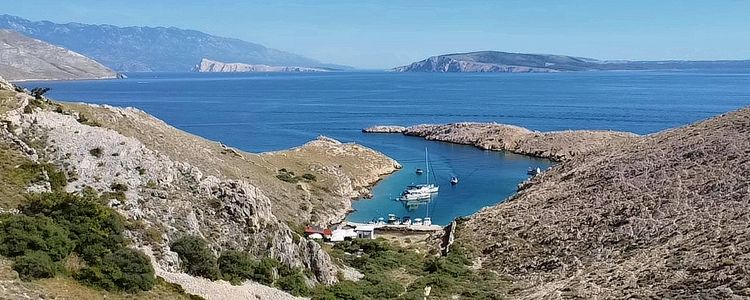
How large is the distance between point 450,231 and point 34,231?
35.5 m

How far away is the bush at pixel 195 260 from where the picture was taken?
32594 mm

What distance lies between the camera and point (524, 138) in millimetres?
131250

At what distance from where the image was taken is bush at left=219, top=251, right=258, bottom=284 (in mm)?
33750

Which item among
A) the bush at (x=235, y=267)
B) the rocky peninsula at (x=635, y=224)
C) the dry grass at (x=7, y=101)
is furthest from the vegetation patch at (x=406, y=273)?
the dry grass at (x=7, y=101)

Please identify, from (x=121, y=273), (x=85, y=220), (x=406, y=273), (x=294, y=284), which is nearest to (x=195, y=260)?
(x=121, y=273)

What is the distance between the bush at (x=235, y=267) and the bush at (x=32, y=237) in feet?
25.0

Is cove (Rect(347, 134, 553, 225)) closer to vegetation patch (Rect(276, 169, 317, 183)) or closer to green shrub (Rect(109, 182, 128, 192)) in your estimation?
vegetation patch (Rect(276, 169, 317, 183))

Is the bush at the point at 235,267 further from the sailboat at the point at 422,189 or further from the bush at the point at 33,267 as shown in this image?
the sailboat at the point at 422,189

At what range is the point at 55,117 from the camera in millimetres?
44094

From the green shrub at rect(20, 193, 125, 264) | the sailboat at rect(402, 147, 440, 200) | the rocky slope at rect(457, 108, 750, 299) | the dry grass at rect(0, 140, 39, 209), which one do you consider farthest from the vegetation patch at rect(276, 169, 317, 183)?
the green shrub at rect(20, 193, 125, 264)

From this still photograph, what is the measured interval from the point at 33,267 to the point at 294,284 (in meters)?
13.5

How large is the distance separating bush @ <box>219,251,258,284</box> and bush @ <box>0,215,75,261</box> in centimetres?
763

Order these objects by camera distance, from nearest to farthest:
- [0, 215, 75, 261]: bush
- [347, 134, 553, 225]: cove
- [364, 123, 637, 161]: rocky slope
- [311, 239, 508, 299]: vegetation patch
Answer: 1. [0, 215, 75, 261]: bush
2. [311, 239, 508, 299]: vegetation patch
3. [347, 134, 553, 225]: cove
4. [364, 123, 637, 161]: rocky slope

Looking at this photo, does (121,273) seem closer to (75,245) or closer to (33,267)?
(75,245)
